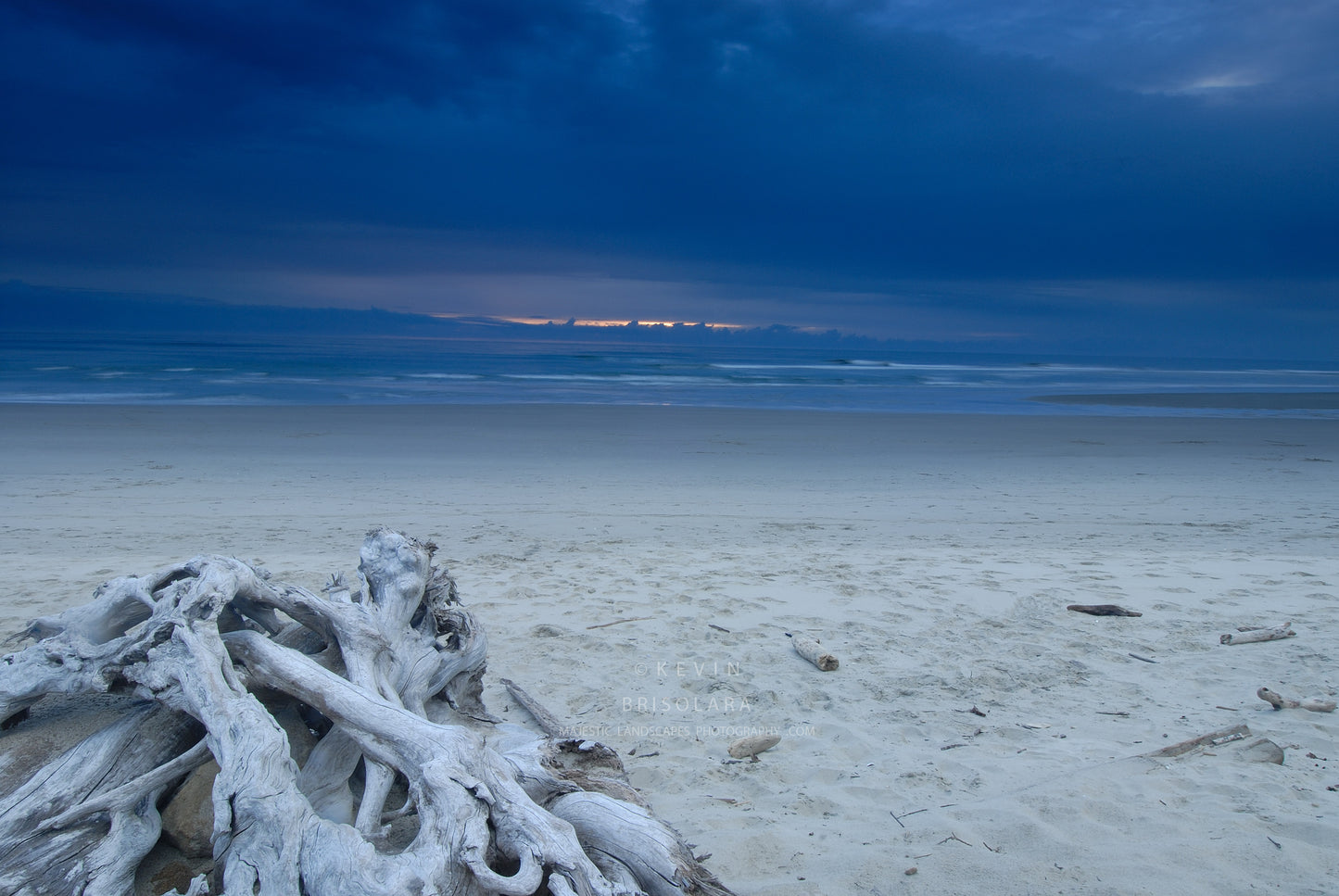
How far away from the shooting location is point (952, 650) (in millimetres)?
4660

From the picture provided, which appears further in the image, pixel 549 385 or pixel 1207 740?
pixel 549 385

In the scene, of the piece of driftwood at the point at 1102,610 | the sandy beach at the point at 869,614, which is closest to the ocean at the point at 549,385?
the sandy beach at the point at 869,614

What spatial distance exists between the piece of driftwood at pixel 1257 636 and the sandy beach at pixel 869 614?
6cm

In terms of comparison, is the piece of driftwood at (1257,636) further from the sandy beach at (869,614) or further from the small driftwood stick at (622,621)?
the small driftwood stick at (622,621)

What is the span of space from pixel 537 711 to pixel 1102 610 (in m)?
3.82

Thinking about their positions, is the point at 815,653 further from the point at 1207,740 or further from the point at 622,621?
the point at 1207,740

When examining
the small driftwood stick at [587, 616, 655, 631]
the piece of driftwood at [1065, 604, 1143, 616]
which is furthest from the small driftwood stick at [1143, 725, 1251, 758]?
the small driftwood stick at [587, 616, 655, 631]

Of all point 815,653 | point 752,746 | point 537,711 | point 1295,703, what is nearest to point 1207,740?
point 1295,703

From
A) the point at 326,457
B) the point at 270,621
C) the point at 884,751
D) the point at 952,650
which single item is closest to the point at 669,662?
the point at 884,751

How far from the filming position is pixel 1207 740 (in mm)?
3473

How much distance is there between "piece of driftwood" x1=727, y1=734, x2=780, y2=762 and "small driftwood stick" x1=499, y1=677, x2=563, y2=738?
2.58 ft

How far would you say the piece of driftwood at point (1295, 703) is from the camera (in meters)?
3.78

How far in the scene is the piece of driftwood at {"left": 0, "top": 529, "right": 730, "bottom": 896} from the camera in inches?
82.7

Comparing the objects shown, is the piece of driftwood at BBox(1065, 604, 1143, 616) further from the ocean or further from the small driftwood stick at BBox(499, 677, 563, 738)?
the ocean
